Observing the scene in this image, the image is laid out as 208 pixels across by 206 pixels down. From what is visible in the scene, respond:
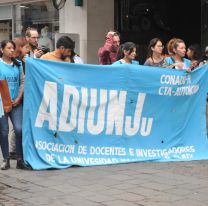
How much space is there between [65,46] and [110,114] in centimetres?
113

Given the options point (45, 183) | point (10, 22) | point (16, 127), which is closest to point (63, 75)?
point (16, 127)

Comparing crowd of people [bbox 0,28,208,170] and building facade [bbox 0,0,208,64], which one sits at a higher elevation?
building facade [bbox 0,0,208,64]

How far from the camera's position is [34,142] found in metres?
7.14

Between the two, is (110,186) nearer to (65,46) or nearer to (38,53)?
(65,46)

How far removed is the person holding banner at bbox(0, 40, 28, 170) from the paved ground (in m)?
0.24

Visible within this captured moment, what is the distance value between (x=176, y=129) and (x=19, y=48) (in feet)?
8.56

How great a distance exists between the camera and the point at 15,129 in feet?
23.7

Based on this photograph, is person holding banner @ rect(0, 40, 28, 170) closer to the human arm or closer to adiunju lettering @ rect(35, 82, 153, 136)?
the human arm

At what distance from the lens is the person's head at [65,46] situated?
7.44 metres

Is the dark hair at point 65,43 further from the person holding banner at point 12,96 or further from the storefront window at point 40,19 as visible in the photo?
the storefront window at point 40,19

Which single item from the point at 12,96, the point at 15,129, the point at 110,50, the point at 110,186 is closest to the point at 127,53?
the point at 110,50

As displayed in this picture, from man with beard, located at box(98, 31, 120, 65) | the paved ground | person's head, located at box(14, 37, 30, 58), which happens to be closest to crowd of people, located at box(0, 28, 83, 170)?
person's head, located at box(14, 37, 30, 58)

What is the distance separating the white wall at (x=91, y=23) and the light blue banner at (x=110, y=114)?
228 inches

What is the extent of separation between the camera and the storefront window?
Answer: 15.2 meters
